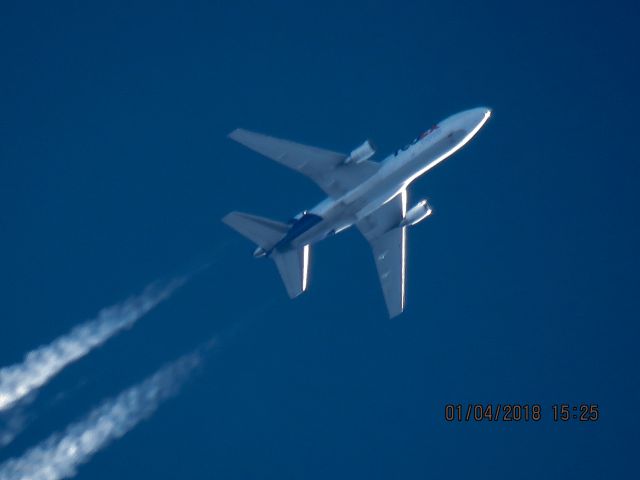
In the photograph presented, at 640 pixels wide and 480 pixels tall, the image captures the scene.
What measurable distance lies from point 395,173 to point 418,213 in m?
5.41

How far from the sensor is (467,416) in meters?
76.1

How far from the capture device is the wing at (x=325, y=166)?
6856 cm

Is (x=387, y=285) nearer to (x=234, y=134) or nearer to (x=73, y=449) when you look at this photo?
(x=234, y=134)

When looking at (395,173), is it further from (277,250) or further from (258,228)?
(258,228)

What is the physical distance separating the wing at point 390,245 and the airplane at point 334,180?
2589 mm

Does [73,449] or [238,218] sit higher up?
[238,218]

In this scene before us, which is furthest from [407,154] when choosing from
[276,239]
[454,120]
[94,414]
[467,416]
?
[94,414]

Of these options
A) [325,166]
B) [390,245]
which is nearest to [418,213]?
[390,245]

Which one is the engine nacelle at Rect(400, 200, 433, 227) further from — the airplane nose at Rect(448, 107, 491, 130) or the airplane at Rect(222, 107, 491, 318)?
the airplane nose at Rect(448, 107, 491, 130)

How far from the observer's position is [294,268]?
70.1 metres

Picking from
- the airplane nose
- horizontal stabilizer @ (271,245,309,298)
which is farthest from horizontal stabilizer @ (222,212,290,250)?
the airplane nose

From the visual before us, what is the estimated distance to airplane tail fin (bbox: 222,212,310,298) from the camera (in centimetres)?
6806

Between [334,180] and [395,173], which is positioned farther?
[334,180]

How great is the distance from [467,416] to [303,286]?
52.8 ft
